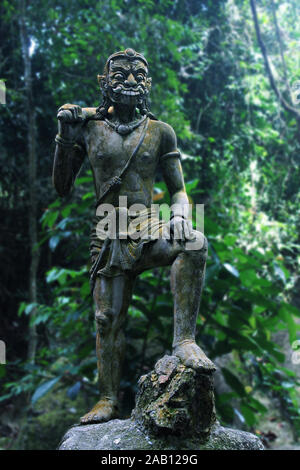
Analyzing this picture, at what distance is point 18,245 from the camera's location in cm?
631

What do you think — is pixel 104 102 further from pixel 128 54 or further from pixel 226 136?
pixel 226 136

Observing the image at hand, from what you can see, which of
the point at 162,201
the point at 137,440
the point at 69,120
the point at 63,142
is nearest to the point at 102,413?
the point at 137,440

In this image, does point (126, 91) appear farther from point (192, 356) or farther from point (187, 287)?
point (192, 356)

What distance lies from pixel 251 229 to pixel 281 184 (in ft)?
4.04

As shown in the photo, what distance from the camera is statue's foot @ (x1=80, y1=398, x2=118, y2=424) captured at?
2438mm

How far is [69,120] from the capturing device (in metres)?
2.70

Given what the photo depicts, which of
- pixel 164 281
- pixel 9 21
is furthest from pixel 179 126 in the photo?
pixel 9 21

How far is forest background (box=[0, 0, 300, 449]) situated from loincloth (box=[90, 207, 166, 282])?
25.7 inches

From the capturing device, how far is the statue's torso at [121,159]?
2.74 metres

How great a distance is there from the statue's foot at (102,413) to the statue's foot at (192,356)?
0.48 m

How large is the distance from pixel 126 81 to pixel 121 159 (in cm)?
43

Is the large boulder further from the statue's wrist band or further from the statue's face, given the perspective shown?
the statue's face

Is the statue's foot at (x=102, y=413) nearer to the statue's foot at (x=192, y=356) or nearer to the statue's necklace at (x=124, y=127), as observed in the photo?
the statue's foot at (x=192, y=356)

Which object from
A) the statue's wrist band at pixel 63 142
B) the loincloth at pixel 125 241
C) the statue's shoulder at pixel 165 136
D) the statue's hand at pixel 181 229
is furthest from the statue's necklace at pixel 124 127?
the statue's hand at pixel 181 229
